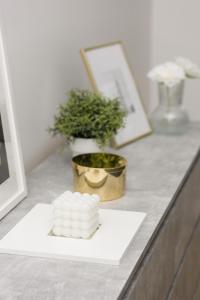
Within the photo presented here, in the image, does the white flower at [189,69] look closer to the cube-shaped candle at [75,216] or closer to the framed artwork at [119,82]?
the framed artwork at [119,82]

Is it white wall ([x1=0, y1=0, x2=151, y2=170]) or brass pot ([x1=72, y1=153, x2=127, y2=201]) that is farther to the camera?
white wall ([x1=0, y1=0, x2=151, y2=170])

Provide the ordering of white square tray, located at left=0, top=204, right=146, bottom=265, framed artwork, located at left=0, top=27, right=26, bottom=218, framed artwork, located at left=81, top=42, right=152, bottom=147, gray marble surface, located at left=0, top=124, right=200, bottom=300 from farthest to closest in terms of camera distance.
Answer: framed artwork, located at left=81, top=42, right=152, bottom=147, framed artwork, located at left=0, top=27, right=26, bottom=218, white square tray, located at left=0, top=204, right=146, bottom=265, gray marble surface, located at left=0, top=124, right=200, bottom=300

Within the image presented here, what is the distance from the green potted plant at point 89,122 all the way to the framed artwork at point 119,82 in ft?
0.63

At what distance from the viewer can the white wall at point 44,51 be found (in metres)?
1.48

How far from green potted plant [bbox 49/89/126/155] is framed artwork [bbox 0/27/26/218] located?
0.22 meters

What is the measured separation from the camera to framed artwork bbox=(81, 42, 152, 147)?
1.75m

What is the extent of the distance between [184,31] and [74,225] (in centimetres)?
163

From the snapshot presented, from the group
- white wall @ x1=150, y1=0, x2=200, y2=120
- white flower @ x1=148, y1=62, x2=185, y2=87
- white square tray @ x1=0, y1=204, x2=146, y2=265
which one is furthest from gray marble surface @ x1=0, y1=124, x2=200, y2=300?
white wall @ x1=150, y1=0, x2=200, y2=120

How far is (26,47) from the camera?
153 cm

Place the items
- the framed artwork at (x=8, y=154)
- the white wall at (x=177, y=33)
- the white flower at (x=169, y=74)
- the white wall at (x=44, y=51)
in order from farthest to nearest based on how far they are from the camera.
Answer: the white wall at (x=177, y=33), the white flower at (x=169, y=74), the white wall at (x=44, y=51), the framed artwork at (x=8, y=154)

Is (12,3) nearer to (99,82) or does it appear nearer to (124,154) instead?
(99,82)

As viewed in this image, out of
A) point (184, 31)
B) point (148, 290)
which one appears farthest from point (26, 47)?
point (184, 31)

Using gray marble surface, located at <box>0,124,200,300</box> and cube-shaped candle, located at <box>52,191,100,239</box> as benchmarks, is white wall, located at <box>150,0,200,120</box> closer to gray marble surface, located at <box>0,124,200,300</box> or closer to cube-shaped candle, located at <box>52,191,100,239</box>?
gray marble surface, located at <box>0,124,200,300</box>

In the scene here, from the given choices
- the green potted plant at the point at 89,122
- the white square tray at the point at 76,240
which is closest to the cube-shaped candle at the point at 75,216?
the white square tray at the point at 76,240
